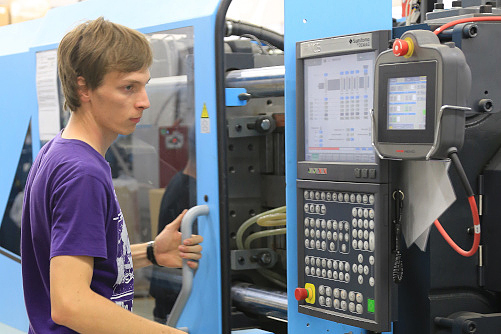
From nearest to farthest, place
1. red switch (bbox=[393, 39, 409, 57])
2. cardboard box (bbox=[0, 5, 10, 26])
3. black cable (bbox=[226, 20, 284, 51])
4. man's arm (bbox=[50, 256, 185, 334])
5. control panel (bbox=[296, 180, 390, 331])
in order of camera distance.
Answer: man's arm (bbox=[50, 256, 185, 334]) < red switch (bbox=[393, 39, 409, 57]) < control panel (bbox=[296, 180, 390, 331]) < black cable (bbox=[226, 20, 284, 51]) < cardboard box (bbox=[0, 5, 10, 26])

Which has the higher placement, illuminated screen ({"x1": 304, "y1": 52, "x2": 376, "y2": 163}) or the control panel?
illuminated screen ({"x1": 304, "y1": 52, "x2": 376, "y2": 163})

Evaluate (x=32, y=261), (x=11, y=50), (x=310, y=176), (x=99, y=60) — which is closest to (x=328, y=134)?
(x=310, y=176)

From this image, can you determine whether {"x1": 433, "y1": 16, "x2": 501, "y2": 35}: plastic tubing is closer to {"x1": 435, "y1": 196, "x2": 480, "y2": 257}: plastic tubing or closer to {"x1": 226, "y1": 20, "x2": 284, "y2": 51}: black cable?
{"x1": 435, "y1": 196, "x2": 480, "y2": 257}: plastic tubing

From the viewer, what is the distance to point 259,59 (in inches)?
102

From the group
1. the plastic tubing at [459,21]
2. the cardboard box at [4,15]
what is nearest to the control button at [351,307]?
the plastic tubing at [459,21]

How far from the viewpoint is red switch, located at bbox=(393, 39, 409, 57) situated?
5.18ft

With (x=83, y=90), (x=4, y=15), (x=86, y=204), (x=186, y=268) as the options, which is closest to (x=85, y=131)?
(x=83, y=90)

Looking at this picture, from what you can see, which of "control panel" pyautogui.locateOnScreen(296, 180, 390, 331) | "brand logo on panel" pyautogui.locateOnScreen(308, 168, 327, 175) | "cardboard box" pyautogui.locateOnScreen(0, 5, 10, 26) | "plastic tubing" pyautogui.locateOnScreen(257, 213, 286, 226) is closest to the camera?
"control panel" pyautogui.locateOnScreen(296, 180, 390, 331)

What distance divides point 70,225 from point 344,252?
29.4 inches

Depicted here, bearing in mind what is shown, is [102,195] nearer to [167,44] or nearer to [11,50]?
[167,44]

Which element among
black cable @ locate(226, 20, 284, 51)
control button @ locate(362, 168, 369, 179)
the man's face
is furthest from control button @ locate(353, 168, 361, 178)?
black cable @ locate(226, 20, 284, 51)

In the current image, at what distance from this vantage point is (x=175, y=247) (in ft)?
7.48

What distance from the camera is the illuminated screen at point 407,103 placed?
5.20 feet

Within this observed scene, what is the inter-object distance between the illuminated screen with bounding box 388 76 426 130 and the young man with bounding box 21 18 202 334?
566 millimetres
